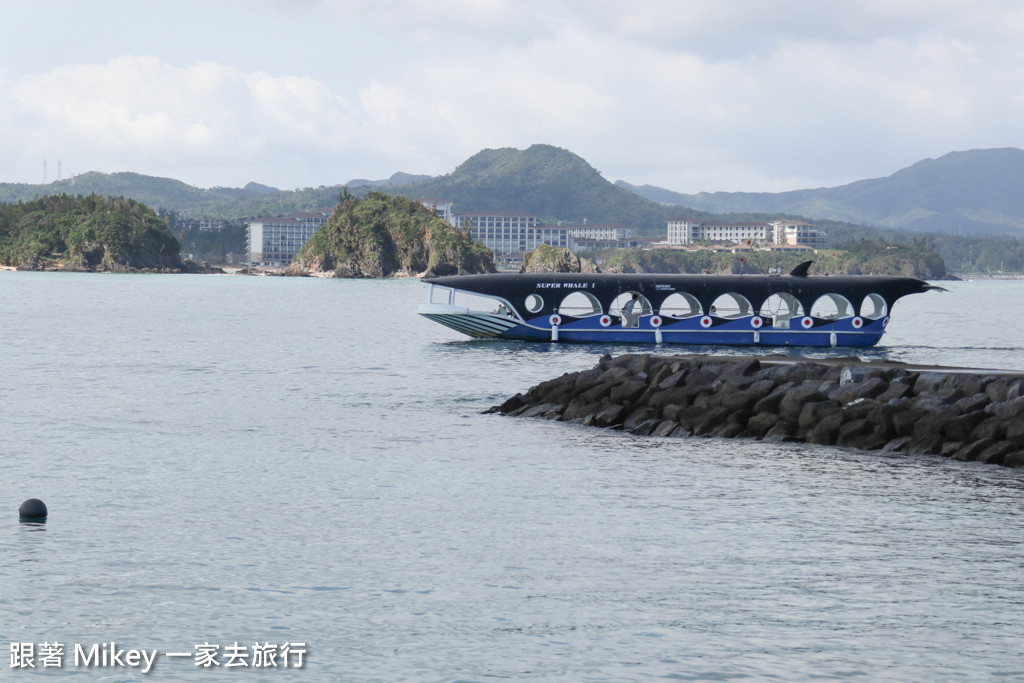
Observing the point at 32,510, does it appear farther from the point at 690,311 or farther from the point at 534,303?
the point at 690,311

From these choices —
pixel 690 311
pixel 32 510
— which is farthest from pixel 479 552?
pixel 690 311

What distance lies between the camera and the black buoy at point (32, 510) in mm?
18828

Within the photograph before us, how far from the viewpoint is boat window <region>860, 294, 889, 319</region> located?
6003 centimetres

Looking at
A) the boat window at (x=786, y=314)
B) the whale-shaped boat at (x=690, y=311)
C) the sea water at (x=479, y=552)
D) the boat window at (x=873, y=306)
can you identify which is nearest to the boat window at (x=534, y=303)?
the whale-shaped boat at (x=690, y=311)

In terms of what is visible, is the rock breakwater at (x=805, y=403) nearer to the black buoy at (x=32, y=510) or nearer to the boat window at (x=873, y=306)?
the black buoy at (x=32, y=510)

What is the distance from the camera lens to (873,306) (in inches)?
2375

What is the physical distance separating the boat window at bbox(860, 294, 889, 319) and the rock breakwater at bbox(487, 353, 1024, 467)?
1023 inches

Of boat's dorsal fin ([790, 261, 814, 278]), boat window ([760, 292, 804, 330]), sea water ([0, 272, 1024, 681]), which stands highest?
boat's dorsal fin ([790, 261, 814, 278])

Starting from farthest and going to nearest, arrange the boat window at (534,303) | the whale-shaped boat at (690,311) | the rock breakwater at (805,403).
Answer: the boat window at (534,303) → the whale-shaped boat at (690,311) → the rock breakwater at (805,403)

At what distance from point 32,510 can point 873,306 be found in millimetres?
49374

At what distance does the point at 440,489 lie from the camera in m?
22.6

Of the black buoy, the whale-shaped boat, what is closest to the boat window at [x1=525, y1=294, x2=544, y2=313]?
the whale-shaped boat

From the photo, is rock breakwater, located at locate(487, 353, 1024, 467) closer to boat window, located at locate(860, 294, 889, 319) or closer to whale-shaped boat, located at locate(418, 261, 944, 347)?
whale-shaped boat, located at locate(418, 261, 944, 347)

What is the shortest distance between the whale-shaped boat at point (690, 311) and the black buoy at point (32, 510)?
129 ft
